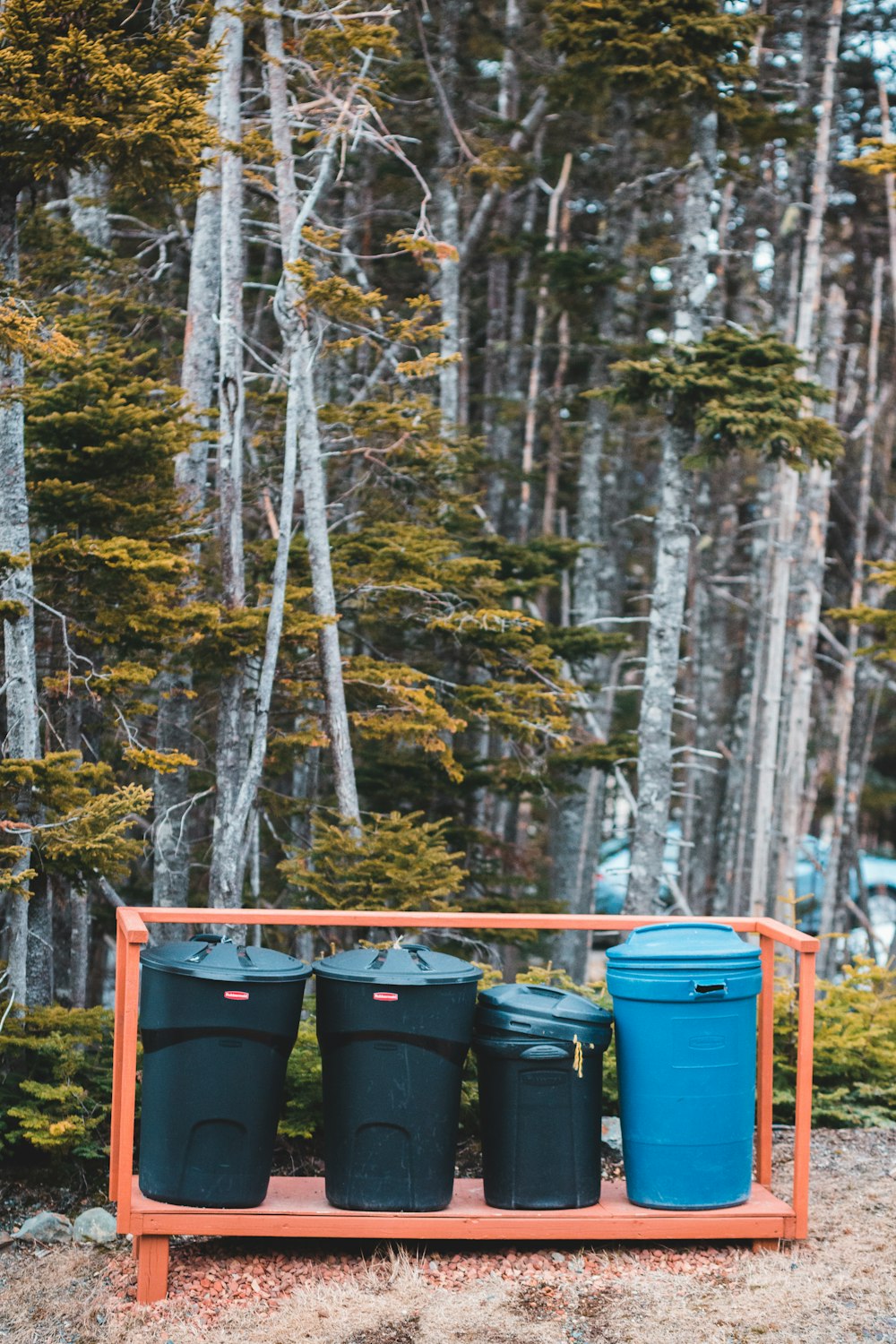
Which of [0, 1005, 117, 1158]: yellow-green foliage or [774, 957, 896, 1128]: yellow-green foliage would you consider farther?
[774, 957, 896, 1128]: yellow-green foliage

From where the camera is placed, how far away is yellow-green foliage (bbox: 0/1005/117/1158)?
18.0 feet

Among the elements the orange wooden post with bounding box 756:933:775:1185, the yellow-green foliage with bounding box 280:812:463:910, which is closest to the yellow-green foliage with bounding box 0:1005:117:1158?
the yellow-green foliage with bounding box 280:812:463:910

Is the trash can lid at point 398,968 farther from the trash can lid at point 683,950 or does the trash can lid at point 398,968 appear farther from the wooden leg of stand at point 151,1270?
the wooden leg of stand at point 151,1270

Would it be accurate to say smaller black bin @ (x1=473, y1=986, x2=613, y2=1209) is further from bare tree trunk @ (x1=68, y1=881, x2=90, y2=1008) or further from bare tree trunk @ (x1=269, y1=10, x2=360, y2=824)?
bare tree trunk @ (x1=68, y1=881, x2=90, y2=1008)

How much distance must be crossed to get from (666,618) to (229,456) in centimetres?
413

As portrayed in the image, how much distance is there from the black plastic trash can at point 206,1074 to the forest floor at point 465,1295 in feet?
1.16

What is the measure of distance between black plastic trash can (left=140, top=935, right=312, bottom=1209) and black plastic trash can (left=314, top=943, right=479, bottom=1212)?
237 millimetres

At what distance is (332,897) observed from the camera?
8.57 m

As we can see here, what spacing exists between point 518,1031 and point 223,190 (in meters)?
7.07

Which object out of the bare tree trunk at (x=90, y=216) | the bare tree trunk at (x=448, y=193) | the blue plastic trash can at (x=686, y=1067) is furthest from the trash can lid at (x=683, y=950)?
the bare tree trunk at (x=448, y=193)

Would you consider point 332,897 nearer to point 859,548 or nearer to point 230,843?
point 230,843

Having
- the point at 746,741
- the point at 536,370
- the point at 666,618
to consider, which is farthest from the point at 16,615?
the point at 536,370

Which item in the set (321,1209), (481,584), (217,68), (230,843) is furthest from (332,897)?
(217,68)

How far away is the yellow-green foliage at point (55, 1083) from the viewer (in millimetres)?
5473
